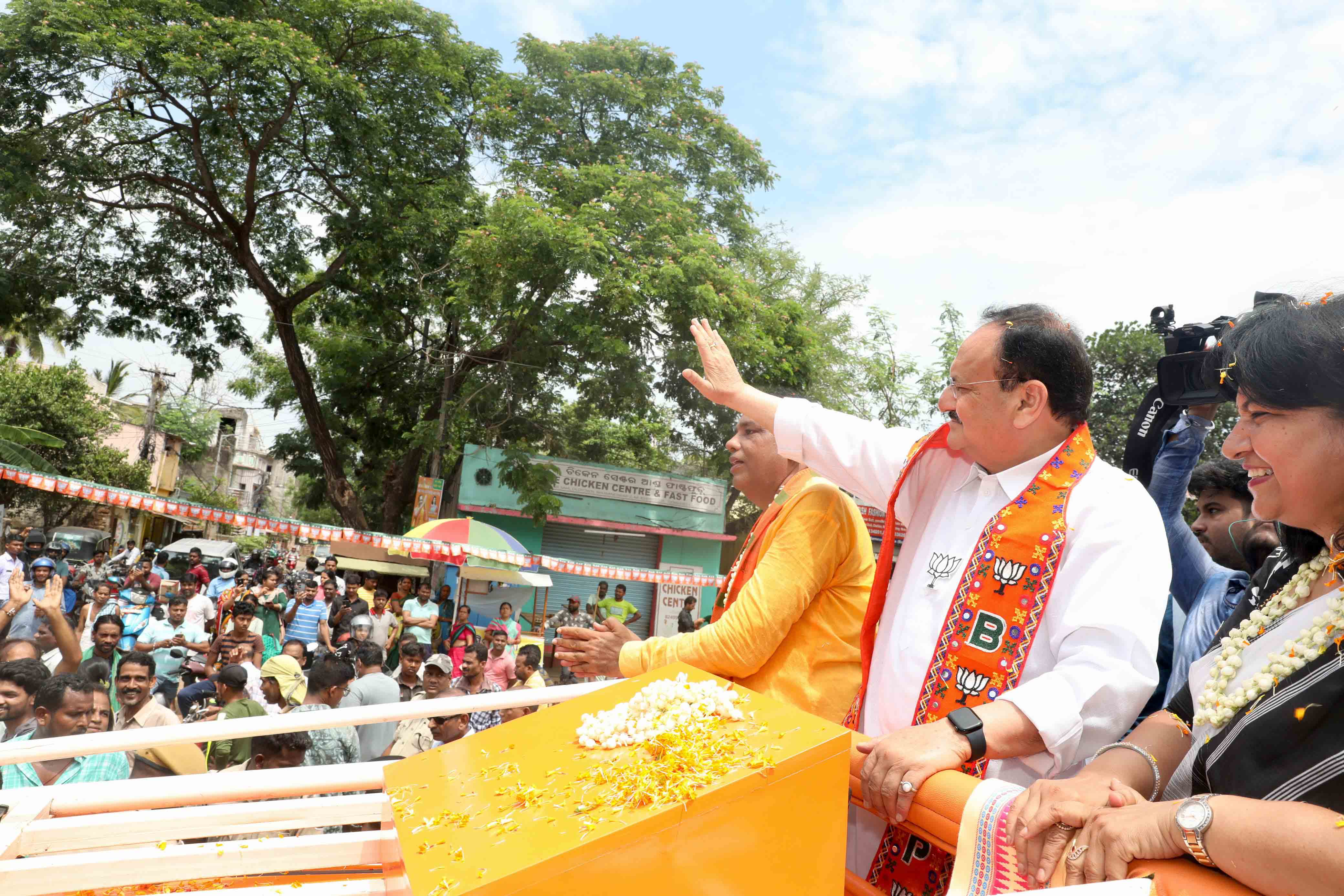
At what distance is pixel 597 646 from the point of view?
6.35 ft

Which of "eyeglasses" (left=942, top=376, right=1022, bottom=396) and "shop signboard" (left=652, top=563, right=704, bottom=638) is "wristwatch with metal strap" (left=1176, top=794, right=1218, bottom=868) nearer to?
"eyeglasses" (left=942, top=376, right=1022, bottom=396)

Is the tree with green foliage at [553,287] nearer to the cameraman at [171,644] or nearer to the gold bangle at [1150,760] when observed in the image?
the cameraman at [171,644]

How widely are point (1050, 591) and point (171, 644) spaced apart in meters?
8.81

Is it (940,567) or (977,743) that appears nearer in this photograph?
(977,743)

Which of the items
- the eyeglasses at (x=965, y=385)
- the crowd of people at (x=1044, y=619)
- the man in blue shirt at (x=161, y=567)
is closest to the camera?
the crowd of people at (x=1044, y=619)

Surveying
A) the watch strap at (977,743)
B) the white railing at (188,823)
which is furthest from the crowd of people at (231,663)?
the watch strap at (977,743)

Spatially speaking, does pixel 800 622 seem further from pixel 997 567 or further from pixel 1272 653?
pixel 1272 653

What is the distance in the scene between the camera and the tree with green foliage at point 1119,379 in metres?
17.7

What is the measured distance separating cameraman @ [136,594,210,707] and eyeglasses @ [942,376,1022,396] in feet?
23.0

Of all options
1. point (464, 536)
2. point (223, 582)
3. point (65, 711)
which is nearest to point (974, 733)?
point (65, 711)

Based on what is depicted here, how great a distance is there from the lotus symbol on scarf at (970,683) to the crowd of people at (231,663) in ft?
3.64

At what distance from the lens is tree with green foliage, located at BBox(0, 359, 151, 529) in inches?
1030

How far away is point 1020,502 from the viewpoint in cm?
171

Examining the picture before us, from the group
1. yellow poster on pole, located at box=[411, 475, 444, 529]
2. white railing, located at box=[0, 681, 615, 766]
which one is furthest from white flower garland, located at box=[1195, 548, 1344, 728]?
yellow poster on pole, located at box=[411, 475, 444, 529]
